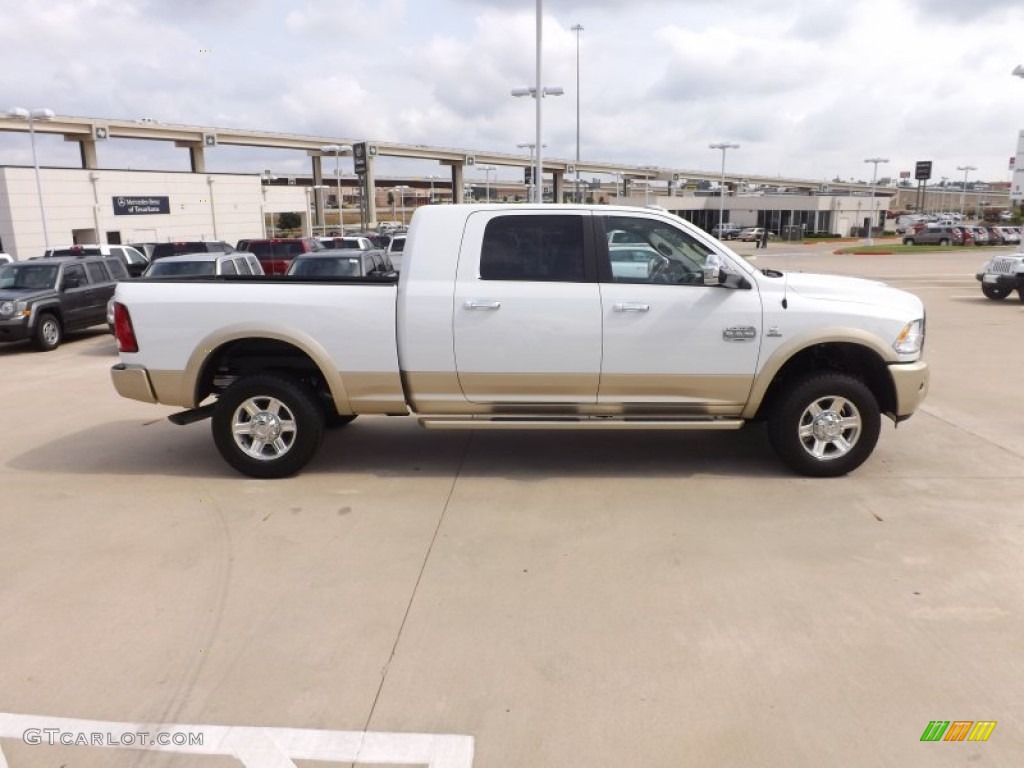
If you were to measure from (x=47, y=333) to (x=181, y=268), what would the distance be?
8.74ft

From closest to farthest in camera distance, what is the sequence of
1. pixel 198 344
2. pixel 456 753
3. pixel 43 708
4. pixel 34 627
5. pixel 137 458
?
pixel 456 753
pixel 43 708
pixel 34 627
pixel 198 344
pixel 137 458

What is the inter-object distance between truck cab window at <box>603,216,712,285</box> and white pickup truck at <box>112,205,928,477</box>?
0.01 m

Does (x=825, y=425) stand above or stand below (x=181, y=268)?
below

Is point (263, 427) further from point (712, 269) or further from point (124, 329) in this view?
point (712, 269)

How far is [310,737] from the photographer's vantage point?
3.15m

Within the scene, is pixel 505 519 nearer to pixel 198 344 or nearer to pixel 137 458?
pixel 198 344

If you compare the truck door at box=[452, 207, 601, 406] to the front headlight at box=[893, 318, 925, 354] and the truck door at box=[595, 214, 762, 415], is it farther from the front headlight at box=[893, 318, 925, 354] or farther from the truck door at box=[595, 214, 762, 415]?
the front headlight at box=[893, 318, 925, 354]

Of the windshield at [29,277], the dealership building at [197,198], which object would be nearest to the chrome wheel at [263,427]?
the windshield at [29,277]

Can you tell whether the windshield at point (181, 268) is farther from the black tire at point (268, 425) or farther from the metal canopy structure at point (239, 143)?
the metal canopy structure at point (239, 143)

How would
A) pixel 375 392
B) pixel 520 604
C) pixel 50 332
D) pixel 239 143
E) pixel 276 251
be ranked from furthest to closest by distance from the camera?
pixel 239 143 → pixel 276 251 → pixel 50 332 → pixel 375 392 → pixel 520 604

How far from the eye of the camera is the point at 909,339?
592 centimetres

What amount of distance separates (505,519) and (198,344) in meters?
2.77

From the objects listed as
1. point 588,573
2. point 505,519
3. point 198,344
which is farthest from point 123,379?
point 588,573

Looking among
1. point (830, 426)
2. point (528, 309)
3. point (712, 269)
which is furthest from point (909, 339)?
point (528, 309)
